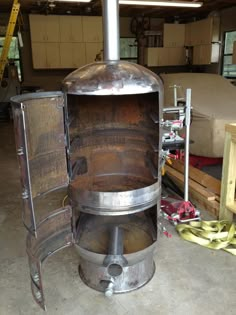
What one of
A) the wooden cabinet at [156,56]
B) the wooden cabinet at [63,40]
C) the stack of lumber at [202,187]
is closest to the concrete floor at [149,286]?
the stack of lumber at [202,187]

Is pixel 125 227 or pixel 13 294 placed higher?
pixel 125 227

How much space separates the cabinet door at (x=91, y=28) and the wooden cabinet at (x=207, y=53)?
272 centimetres

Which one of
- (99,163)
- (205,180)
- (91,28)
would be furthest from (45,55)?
(99,163)

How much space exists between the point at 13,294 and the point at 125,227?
2.95 feet

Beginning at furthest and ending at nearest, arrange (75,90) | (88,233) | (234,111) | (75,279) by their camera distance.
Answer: (234,111), (88,233), (75,279), (75,90)

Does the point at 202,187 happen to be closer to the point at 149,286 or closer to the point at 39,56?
the point at 149,286

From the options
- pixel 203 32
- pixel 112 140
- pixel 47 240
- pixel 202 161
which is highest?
pixel 203 32

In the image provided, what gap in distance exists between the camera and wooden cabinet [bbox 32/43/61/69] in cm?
780

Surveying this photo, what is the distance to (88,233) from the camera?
225 centimetres

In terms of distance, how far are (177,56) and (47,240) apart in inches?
319

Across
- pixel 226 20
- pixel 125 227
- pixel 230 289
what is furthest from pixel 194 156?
pixel 226 20

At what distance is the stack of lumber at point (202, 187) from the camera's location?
279cm

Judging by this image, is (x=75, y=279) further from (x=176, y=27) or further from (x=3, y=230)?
(x=176, y=27)

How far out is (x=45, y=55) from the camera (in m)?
7.88
